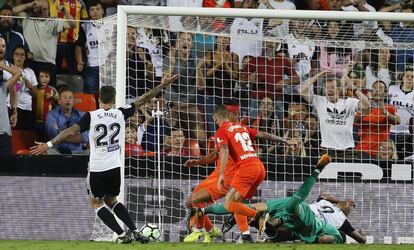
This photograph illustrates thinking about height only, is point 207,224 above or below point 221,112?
below

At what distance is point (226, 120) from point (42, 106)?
3.74 m

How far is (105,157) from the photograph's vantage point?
41.3 ft

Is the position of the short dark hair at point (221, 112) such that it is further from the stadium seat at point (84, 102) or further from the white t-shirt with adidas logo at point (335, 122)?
the stadium seat at point (84, 102)

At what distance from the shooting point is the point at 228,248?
12.0 metres

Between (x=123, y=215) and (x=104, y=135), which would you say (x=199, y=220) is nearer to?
(x=123, y=215)

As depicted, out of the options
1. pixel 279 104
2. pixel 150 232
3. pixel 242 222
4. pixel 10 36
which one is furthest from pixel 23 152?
pixel 279 104

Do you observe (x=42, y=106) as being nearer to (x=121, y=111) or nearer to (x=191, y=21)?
(x=191, y=21)

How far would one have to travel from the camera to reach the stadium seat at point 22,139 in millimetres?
16062

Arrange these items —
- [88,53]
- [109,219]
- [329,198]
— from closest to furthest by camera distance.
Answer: [109,219] < [329,198] < [88,53]

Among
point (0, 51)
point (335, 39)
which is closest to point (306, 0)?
point (335, 39)

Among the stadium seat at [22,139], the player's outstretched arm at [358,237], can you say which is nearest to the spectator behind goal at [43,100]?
the stadium seat at [22,139]

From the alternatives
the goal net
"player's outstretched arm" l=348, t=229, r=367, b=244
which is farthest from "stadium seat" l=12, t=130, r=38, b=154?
"player's outstretched arm" l=348, t=229, r=367, b=244

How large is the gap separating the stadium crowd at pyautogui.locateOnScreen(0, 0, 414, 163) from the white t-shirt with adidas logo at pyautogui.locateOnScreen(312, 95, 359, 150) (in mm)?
16

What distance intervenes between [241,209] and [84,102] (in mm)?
4011
